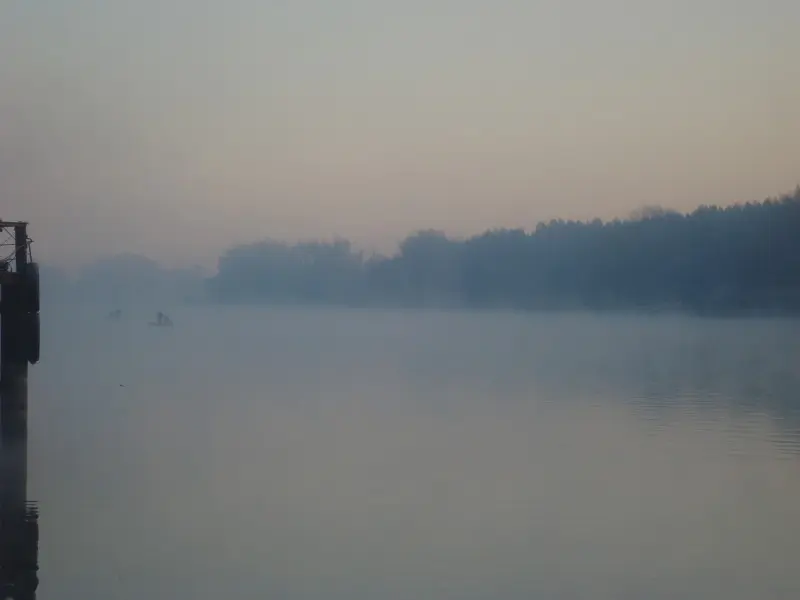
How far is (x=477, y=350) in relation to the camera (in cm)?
5972

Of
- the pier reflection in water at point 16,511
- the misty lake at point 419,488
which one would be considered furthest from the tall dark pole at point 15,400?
the misty lake at point 419,488

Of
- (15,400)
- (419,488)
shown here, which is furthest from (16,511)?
(419,488)

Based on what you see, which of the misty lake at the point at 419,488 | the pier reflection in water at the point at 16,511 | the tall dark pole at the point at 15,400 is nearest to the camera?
the pier reflection in water at the point at 16,511

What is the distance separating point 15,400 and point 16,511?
5.87 ft

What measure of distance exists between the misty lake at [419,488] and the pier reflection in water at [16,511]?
22 centimetres

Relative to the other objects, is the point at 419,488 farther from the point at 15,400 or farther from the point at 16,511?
the point at 15,400

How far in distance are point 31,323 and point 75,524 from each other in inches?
124

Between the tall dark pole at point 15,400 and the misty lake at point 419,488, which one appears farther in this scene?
the tall dark pole at point 15,400

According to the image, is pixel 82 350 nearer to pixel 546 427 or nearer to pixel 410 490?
pixel 546 427

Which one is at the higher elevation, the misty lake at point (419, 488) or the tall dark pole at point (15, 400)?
the tall dark pole at point (15, 400)

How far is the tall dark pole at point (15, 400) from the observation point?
44.5ft

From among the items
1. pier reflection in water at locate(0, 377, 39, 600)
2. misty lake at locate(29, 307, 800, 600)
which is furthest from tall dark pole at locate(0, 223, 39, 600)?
misty lake at locate(29, 307, 800, 600)

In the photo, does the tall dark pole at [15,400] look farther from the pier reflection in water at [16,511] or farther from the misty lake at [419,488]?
the misty lake at [419,488]

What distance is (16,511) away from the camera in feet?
46.7
